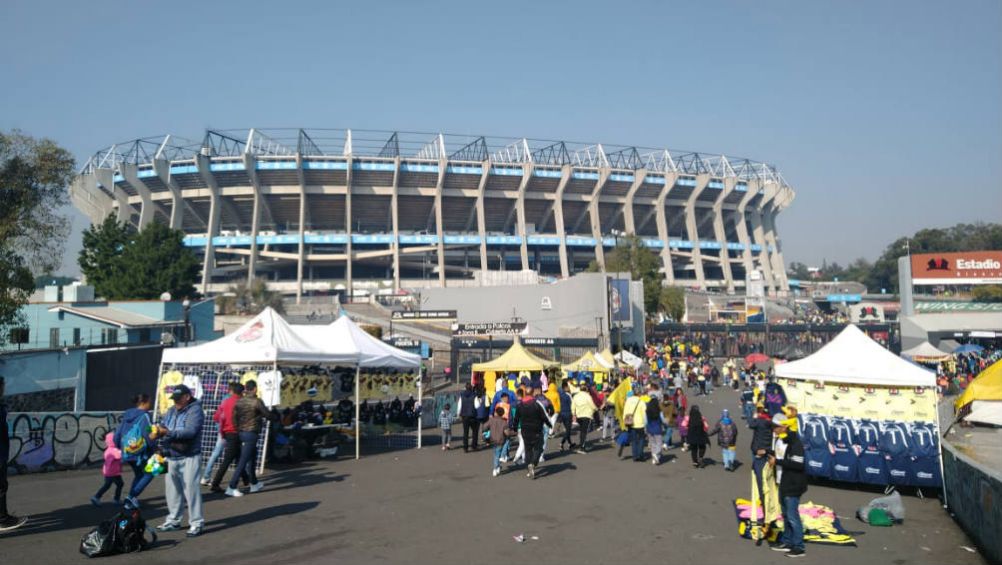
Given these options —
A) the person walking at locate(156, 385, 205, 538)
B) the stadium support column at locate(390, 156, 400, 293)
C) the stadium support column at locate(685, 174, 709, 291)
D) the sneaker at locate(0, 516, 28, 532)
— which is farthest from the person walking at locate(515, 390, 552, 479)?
the stadium support column at locate(685, 174, 709, 291)

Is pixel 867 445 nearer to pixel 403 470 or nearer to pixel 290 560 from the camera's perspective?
pixel 403 470

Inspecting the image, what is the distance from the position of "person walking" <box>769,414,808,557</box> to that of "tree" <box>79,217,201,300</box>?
159 feet

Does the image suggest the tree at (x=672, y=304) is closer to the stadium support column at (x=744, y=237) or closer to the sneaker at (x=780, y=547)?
the stadium support column at (x=744, y=237)

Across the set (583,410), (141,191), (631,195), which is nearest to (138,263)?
(141,191)

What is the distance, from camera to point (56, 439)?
1191 cm

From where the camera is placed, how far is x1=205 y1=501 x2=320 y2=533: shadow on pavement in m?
7.61

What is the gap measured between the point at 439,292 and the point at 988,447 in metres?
36.8

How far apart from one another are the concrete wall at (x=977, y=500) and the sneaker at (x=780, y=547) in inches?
71.5

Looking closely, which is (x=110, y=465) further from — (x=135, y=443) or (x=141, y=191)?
(x=141, y=191)

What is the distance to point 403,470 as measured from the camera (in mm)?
11805

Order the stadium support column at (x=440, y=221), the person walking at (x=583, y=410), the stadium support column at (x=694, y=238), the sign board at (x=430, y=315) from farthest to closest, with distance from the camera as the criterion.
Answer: the stadium support column at (x=694, y=238) < the stadium support column at (x=440, y=221) < the sign board at (x=430, y=315) < the person walking at (x=583, y=410)

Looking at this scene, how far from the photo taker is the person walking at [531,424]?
10852 mm

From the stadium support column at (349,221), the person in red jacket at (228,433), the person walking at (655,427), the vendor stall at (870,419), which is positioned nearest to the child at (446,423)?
the person walking at (655,427)

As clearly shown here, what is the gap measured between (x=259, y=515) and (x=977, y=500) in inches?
319
